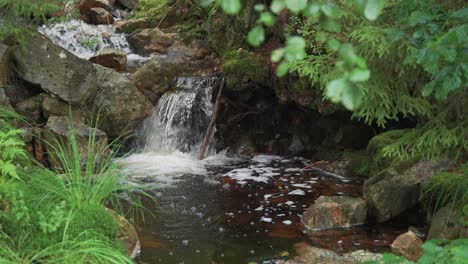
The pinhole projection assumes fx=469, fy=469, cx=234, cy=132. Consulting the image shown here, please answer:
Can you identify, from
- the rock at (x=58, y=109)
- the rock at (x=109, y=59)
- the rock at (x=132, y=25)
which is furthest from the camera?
the rock at (x=132, y=25)

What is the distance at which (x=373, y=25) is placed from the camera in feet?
13.5

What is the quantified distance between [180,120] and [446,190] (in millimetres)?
6549

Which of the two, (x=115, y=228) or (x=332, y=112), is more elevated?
(x=332, y=112)

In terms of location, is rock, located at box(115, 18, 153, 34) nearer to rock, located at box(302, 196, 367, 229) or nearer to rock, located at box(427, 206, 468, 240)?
rock, located at box(302, 196, 367, 229)

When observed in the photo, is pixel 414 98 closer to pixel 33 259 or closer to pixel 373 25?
pixel 373 25

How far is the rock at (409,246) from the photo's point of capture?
213 inches

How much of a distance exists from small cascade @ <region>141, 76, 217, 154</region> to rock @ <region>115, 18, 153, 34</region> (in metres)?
5.80

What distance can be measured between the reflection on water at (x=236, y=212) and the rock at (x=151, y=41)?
5691 millimetres

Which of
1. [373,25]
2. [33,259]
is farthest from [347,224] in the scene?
[33,259]

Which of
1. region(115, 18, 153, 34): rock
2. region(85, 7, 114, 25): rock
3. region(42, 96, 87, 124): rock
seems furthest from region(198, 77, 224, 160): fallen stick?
region(85, 7, 114, 25): rock

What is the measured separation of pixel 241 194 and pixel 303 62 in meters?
3.73

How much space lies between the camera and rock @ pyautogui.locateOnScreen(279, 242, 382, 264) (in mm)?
5402

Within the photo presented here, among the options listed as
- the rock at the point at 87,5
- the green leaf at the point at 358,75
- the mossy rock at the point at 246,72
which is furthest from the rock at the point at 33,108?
the green leaf at the point at 358,75

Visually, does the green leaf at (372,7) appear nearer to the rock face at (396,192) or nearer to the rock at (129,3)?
the rock face at (396,192)
